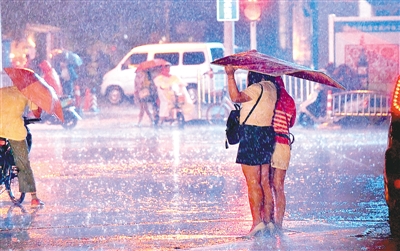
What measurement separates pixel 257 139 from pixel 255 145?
58 millimetres

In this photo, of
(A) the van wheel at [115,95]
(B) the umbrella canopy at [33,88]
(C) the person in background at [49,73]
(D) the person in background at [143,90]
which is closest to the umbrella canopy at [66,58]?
(D) the person in background at [143,90]

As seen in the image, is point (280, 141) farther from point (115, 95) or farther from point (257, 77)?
point (115, 95)

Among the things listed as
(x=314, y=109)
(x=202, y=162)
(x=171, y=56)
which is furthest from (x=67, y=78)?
(x=202, y=162)

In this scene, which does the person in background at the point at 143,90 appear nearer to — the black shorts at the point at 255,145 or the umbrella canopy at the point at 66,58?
the umbrella canopy at the point at 66,58

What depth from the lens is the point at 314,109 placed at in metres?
22.6

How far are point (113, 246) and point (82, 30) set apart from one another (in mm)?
Result: 35194

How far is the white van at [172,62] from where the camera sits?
101 feet

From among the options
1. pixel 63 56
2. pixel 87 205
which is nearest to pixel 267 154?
pixel 87 205

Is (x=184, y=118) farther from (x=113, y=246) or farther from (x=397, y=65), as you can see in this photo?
(x=113, y=246)

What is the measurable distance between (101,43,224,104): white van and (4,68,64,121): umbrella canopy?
19490 mm

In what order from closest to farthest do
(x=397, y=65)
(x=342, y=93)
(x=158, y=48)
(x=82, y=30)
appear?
(x=342, y=93), (x=397, y=65), (x=158, y=48), (x=82, y=30)

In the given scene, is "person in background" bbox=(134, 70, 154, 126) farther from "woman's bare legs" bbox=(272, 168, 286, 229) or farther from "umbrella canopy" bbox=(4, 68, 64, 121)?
"woman's bare legs" bbox=(272, 168, 286, 229)

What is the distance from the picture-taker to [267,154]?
7980 mm

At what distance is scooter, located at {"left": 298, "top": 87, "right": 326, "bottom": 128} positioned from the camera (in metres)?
22.5
